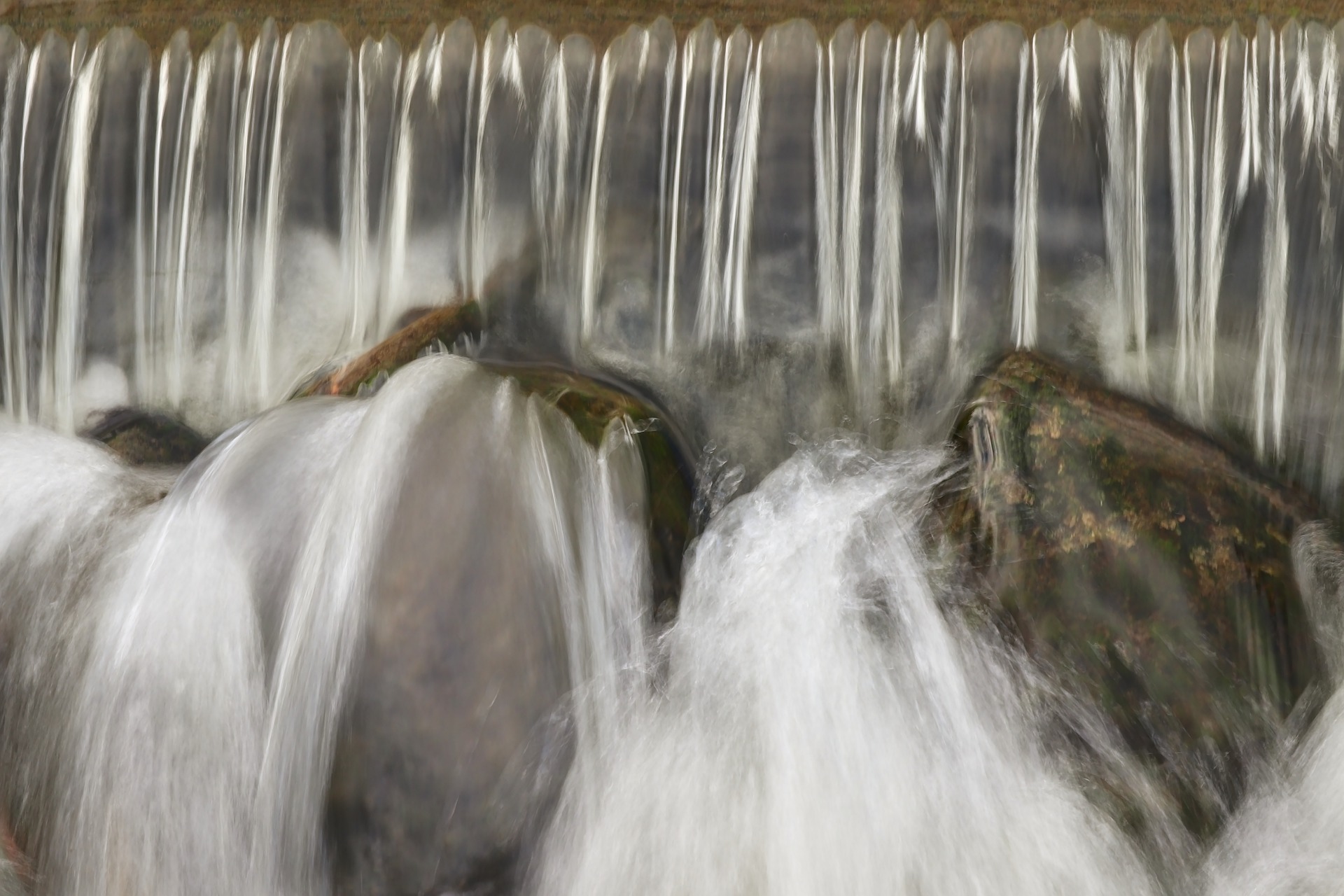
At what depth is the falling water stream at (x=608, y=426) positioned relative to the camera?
2648mm

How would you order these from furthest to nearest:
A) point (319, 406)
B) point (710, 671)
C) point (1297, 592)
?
point (319, 406) → point (1297, 592) → point (710, 671)

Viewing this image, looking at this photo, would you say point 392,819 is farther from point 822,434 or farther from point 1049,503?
point 822,434

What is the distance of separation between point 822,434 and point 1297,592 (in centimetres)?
167

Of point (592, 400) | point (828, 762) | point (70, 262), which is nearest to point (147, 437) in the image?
point (70, 262)

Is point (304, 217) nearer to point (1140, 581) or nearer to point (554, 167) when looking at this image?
point (554, 167)

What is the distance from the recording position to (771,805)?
2633mm

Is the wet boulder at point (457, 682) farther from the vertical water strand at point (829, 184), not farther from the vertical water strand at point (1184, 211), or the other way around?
the vertical water strand at point (1184, 211)

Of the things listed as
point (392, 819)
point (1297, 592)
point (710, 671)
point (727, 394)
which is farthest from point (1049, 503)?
point (392, 819)

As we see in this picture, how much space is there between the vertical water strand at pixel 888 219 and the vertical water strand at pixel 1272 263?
1.25 meters

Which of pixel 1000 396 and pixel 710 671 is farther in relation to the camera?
pixel 1000 396

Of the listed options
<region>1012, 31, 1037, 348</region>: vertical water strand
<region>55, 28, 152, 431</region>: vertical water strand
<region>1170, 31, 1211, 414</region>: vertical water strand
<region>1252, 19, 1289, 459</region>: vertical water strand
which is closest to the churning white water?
<region>1012, 31, 1037, 348</region>: vertical water strand

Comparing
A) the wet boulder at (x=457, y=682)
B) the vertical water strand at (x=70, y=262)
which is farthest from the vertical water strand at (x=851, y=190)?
the vertical water strand at (x=70, y=262)

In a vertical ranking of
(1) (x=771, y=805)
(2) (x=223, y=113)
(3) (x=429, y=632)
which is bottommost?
(1) (x=771, y=805)

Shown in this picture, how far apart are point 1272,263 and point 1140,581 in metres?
1.64
